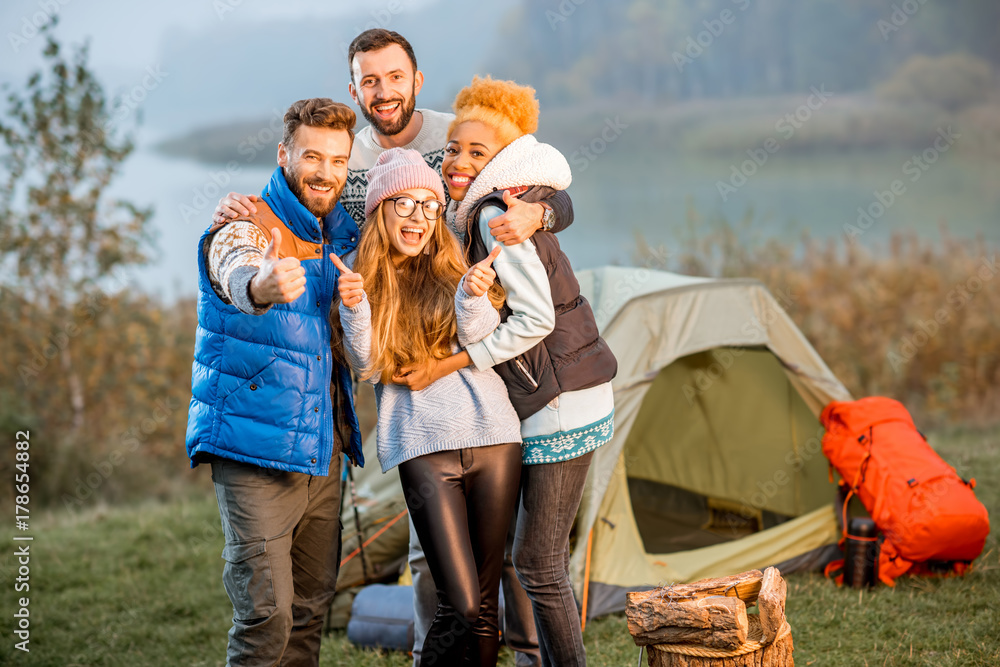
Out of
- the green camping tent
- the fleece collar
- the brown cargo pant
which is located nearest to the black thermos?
the green camping tent

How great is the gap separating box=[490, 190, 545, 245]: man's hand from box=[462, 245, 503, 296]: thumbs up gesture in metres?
0.05

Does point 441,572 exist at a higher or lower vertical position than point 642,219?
lower

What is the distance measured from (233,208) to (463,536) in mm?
938

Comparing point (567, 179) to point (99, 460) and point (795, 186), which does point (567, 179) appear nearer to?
point (99, 460)

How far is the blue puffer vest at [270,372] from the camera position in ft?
6.36

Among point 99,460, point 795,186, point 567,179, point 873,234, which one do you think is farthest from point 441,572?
point 795,186

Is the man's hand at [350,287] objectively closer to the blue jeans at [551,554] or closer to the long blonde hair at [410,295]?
the long blonde hair at [410,295]

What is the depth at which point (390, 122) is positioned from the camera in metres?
2.37

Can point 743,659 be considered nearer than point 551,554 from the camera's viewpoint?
Yes

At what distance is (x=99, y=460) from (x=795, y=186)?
1251 centimetres

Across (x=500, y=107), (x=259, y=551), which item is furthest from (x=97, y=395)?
(x=500, y=107)

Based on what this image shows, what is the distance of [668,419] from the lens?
455 cm

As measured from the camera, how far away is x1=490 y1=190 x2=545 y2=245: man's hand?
198 centimetres

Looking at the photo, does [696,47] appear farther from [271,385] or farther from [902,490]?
[271,385]
